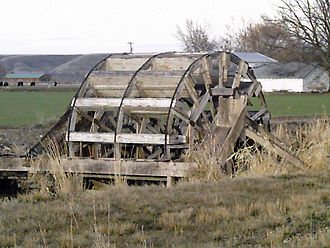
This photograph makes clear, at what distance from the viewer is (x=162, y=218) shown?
8.10m

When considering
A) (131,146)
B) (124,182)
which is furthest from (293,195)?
(131,146)

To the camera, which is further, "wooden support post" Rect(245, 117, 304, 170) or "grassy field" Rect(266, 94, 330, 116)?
"grassy field" Rect(266, 94, 330, 116)

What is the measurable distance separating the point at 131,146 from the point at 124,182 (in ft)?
11.6

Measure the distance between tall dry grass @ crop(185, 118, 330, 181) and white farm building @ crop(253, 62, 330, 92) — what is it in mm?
73715

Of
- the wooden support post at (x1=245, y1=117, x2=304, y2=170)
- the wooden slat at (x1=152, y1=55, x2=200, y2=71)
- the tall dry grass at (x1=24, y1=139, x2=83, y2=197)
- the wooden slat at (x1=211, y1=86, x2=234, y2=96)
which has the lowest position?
Result: the tall dry grass at (x1=24, y1=139, x2=83, y2=197)

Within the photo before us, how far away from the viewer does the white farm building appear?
88375 mm

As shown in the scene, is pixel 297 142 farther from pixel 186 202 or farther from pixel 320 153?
pixel 186 202

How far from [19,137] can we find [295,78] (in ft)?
233

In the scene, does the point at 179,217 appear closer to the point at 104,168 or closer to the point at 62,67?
the point at 104,168

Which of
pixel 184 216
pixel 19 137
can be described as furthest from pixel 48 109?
pixel 184 216

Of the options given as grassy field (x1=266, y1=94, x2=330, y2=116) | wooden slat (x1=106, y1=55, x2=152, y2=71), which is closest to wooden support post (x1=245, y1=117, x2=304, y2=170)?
wooden slat (x1=106, y1=55, x2=152, y2=71)

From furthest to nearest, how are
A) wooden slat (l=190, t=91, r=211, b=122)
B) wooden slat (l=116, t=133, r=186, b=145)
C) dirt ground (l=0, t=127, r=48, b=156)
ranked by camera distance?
dirt ground (l=0, t=127, r=48, b=156), wooden slat (l=190, t=91, r=211, b=122), wooden slat (l=116, t=133, r=186, b=145)

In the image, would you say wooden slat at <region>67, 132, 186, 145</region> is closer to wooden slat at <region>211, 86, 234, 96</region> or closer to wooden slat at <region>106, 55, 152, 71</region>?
wooden slat at <region>211, 86, 234, 96</region>

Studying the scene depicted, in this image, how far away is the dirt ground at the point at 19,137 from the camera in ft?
64.0
